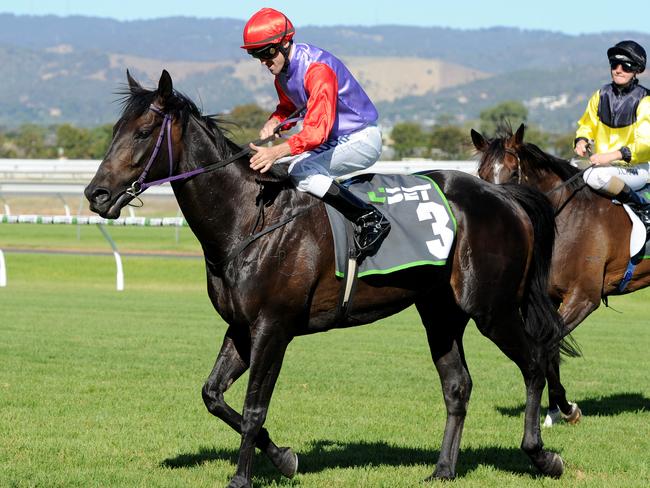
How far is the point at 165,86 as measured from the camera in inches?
213

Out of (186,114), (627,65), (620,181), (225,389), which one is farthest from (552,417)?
(186,114)

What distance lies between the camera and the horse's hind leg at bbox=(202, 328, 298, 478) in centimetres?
578

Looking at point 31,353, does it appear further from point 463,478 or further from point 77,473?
point 463,478

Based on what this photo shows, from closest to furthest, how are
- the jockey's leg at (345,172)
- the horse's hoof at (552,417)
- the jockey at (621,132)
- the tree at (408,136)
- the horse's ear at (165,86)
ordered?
the horse's ear at (165,86), the jockey's leg at (345,172), the jockey at (621,132), the horse's hoof at (552,417), the tree at (408,136)

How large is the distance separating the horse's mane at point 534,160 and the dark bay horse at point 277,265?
1809 mm

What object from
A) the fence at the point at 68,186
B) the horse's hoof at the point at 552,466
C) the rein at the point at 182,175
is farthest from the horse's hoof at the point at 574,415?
the fence at the point at 68,186

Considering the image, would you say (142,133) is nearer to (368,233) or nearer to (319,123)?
(319,123)

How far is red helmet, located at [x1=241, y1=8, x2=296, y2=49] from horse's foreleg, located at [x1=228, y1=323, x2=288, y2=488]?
1.44 m

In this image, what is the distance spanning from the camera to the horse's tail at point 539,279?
645cm

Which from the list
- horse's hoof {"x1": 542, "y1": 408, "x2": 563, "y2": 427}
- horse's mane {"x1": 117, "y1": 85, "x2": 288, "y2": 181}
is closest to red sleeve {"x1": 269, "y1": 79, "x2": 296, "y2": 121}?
horse's mane {"x1": 117, "y1": 85, "x2": 288, "y2": 181}

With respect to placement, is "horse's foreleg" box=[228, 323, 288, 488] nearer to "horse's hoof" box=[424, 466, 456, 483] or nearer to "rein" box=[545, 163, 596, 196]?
"horse's hoof" box=[424, 466, 456, 483]

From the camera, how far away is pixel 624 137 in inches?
309

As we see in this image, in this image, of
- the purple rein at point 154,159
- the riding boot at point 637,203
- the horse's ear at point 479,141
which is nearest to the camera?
the purple rein at point 154,159

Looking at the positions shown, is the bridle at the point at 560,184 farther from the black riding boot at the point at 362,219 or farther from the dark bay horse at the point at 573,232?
the black riding boot at the point at 362,219
